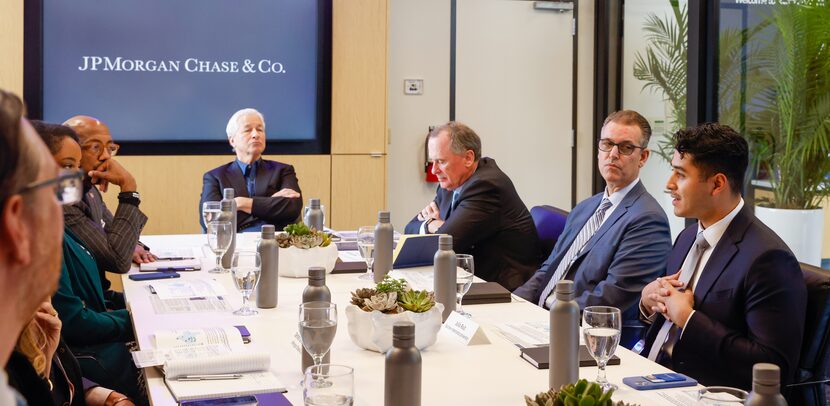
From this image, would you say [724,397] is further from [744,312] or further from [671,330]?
[671,330]

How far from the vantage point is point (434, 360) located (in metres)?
2.43

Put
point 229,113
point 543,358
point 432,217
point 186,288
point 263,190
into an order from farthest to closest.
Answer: point 229,113, point 263,190, point 432,217, point 186,288, point 543,358

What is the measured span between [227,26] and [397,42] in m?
1.37

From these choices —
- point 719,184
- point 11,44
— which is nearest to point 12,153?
point 719,184

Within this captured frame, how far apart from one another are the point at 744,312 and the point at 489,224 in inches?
67.8

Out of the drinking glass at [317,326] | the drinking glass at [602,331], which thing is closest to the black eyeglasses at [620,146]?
the drinking glass at [602,331]

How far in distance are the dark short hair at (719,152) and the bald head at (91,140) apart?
239cm

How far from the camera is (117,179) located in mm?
4105

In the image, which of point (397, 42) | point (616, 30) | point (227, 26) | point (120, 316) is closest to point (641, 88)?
point (616, 30)

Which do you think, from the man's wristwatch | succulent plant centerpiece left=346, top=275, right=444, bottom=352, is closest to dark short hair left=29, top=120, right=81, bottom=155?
the man's wristwatch

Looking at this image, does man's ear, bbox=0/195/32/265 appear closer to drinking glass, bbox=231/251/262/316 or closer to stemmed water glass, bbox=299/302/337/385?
stemmed water glass, bbox=299/302/337/385

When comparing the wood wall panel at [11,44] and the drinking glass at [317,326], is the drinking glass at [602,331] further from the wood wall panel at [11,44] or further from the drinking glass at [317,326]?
the wood wall panel at [11,44]

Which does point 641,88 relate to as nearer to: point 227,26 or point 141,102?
point 227,26

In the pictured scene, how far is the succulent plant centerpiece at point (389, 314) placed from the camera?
2.42m
